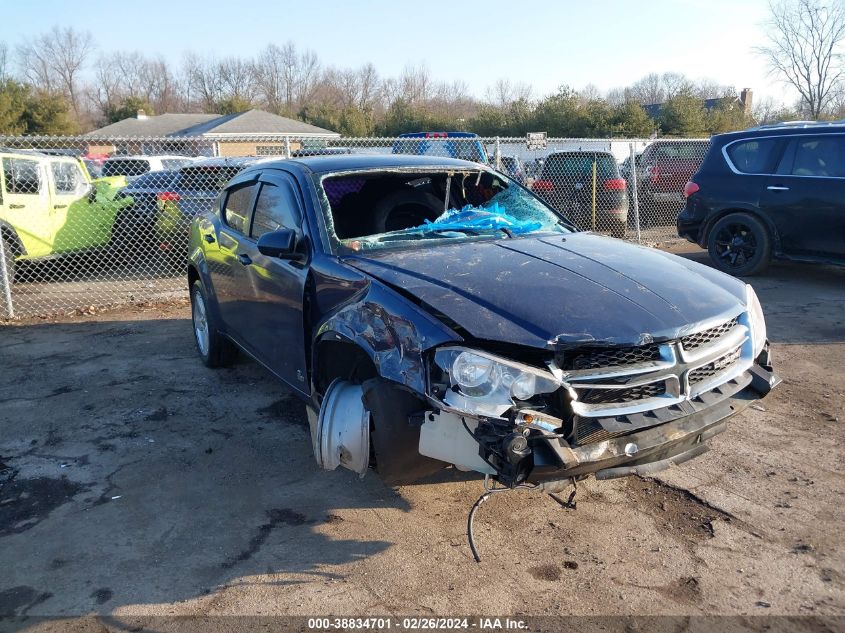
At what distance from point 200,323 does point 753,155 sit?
23.9 ft

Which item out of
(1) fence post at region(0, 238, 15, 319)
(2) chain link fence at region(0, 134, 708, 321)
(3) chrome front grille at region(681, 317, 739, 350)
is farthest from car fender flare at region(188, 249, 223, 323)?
(3) chrome front grille at region(681, 317, 739, 350)

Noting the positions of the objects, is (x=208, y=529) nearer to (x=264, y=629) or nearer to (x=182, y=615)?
(x=182, y=615)

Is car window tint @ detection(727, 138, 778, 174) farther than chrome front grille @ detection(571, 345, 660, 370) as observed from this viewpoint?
Yes

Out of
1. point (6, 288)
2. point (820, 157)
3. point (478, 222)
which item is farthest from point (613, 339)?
point (6, 288)

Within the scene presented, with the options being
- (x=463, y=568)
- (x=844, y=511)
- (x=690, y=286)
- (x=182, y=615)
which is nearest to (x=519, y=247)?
(x=690, y=286)

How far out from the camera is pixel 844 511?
3371 millimetres

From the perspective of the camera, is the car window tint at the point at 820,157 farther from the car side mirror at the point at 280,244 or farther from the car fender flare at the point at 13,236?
the car fender flare at the point at 13,236

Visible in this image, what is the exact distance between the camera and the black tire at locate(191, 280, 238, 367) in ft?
18.9

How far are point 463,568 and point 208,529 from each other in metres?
1.32

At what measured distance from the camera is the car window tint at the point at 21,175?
930 centimetres

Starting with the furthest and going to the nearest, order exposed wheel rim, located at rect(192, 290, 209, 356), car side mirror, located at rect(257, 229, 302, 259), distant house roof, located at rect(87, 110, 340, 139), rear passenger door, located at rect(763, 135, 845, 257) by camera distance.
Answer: distant house roof, located at rect(87, 110, 340, 139), rear passenger door, located at rect(763, 135, 845, 257), exposed wheel rim, located at rect(192, 290, 209, 356), car side mirror, located at rect(257, 229, 302, 259)

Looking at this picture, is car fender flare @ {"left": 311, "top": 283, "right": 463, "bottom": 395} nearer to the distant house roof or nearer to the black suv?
the black suv

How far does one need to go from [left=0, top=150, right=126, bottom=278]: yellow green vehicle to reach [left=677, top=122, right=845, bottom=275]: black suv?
8939mm

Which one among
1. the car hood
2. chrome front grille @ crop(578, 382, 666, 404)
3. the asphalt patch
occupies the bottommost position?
the asphalt patch
